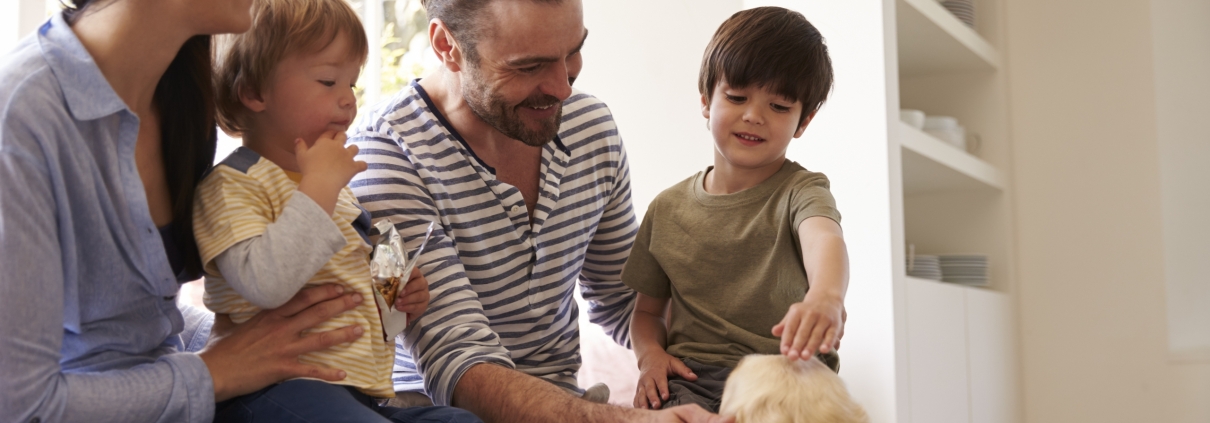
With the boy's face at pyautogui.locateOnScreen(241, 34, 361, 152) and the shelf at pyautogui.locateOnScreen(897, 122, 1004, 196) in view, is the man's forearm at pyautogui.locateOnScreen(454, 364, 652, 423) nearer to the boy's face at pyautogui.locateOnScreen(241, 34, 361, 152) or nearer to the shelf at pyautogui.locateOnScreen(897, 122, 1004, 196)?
the boy's face at pyautogui.locateOnScreen(241, 34, 361, 152)

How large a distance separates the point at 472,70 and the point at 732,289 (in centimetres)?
61

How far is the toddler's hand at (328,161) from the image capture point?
1249 millimetres

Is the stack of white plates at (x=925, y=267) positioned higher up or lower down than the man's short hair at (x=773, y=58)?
lower down

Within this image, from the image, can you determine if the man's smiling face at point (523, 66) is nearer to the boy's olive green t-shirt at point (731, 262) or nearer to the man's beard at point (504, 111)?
the man's beard at point (504, 111)

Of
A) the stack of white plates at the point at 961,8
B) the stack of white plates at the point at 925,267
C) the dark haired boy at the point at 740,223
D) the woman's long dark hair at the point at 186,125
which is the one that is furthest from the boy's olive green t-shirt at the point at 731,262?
the stack of white plates at the point at 961,8

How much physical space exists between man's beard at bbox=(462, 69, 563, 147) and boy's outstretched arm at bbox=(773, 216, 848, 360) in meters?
0.53

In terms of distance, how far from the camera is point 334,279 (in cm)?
133

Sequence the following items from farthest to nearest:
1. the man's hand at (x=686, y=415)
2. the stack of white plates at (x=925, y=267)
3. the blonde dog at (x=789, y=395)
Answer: the stack of white plates at (x=925, y=267) < the man's hand at (x=686, y=415) < the blonde dog at (x=789, y=395)

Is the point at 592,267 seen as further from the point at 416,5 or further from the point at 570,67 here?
the point at 416,5

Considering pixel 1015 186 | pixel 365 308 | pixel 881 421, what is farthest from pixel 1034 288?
pixel 365 308

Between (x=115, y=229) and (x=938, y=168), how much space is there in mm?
2896

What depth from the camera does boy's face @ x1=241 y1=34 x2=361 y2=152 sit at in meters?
1.35

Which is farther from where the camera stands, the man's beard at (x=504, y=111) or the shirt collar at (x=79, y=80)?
the man's beard at (x=504, y=111)

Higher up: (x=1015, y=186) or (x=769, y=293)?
(x=1015, y=186)
